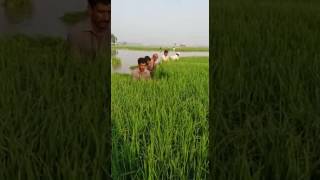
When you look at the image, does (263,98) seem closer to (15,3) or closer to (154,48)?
(154,48)

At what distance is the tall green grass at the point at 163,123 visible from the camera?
3.89 ft

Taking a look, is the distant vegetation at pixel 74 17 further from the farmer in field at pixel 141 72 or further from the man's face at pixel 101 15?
the farmer in field at pixel 141 72

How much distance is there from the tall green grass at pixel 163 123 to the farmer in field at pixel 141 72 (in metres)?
0.01

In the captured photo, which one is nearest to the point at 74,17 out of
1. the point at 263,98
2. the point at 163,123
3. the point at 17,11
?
the point at 17,11

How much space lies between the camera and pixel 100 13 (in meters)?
1.29

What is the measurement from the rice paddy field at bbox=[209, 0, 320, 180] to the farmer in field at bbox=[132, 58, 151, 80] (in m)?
0.18

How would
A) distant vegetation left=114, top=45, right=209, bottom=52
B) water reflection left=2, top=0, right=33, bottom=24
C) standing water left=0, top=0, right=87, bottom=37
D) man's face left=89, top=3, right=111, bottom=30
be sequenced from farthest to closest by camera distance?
1. water reflection left=2, top=0, right=33, bottom=24
2. standing water left=0, top=0, right=87, bottom=37
3. man's face left=89, top=3, right=111, bottom=30
4. distant vegetation left=114, top=45, right=209, bottom=52

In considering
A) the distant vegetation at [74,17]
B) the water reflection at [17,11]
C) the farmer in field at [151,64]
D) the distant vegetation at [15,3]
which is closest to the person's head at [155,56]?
the farmer in field at [151,64]

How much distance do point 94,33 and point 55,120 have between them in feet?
0.81

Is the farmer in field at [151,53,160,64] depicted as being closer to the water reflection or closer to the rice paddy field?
the rice paddy field

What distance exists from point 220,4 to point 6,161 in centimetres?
136

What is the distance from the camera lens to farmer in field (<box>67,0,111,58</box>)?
1.27 metres

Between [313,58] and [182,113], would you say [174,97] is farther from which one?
[313,58]

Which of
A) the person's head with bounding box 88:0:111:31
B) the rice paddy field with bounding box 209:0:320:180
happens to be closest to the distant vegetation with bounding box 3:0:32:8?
the rice paddy field with bounding box 209:0:320:180
